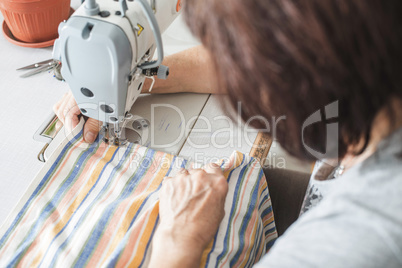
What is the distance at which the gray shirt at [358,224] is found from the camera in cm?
63

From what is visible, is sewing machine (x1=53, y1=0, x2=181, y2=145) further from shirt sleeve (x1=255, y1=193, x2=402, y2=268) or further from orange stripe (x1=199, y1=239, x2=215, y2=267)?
shirt sleeve (x1=255, y1=193, x2=402, y2=268)

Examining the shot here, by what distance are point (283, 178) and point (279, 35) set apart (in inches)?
28.1

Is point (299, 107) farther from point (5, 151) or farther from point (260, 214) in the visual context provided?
point (5, 151)

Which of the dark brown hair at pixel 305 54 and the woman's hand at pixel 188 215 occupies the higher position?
the dark brown hair at pixel 305 54

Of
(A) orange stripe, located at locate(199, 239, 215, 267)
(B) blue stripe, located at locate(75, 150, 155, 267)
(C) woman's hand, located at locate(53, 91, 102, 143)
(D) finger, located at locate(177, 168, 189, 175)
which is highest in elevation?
(C) woman's hand, located at locate(53, 91, 102, 143)

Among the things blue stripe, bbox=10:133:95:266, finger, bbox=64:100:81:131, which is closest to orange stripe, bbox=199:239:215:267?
blue stripe, bbox=10:133:95:266

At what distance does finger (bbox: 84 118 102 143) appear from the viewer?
114cm

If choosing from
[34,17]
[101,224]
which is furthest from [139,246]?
[34,17]

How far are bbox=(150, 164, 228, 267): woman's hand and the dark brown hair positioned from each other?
1.14ft


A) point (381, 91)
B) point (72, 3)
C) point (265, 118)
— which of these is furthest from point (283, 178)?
point (72, 3)

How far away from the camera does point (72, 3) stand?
171 cm

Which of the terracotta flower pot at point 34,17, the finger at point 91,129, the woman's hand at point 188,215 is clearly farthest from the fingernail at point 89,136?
the terracotta flower pot at point 34,17

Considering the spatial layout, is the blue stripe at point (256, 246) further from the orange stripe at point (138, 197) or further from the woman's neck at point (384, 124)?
the woman's neck at point (384, 124)

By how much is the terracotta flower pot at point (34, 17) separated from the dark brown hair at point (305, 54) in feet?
3.00
